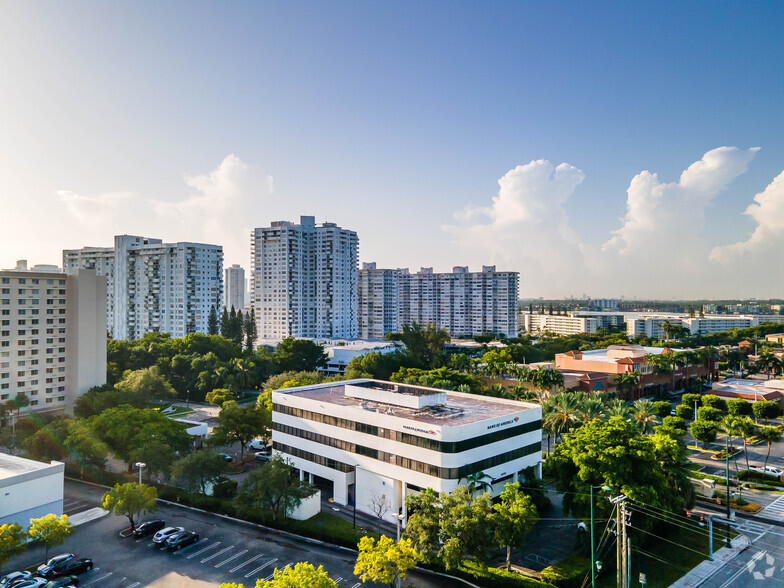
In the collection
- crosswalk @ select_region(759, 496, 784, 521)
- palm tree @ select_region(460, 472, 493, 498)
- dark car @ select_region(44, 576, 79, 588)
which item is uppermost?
palm tree @ select_region(460, 472, 493, 498)

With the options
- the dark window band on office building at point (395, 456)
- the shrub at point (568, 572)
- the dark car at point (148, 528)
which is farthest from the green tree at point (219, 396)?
the shrub at point (568, 572)

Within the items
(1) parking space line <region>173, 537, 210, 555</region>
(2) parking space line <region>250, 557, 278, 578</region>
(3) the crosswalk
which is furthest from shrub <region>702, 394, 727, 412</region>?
(1) parking space line <region>173, 537, 210, 555</region>

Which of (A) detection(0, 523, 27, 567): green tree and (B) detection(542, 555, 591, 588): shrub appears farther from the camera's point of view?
(B) detection(542, 555, 591, 588): shrub

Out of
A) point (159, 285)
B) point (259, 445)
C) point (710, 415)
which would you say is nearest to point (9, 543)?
point (259, 445)

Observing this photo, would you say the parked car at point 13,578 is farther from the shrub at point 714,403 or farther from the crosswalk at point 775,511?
the shrub at point 714,403

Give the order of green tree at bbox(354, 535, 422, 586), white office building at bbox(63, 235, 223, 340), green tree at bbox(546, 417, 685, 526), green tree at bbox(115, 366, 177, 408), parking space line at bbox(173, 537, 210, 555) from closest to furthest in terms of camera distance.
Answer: green tree at bbox(354, 535, 422, 586) → green tree at bbox(546, 417, 685, 526) → parking space line at bbox(173, 537, 210, 555) → green tree at bbox(115, 366, 177, 408) → white office building at bbox(63, 235, 223, 340)

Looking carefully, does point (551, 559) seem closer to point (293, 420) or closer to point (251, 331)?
point (293, 420)

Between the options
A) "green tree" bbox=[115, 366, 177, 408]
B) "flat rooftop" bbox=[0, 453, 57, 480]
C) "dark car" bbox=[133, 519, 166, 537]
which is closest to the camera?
"dark car" bbox=[133, 519, 166, 537]

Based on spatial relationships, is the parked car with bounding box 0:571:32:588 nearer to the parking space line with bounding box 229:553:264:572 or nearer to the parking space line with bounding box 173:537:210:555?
the parking space line with bounding box 173:537:210:555

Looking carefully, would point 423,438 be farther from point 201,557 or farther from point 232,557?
point 201,557
